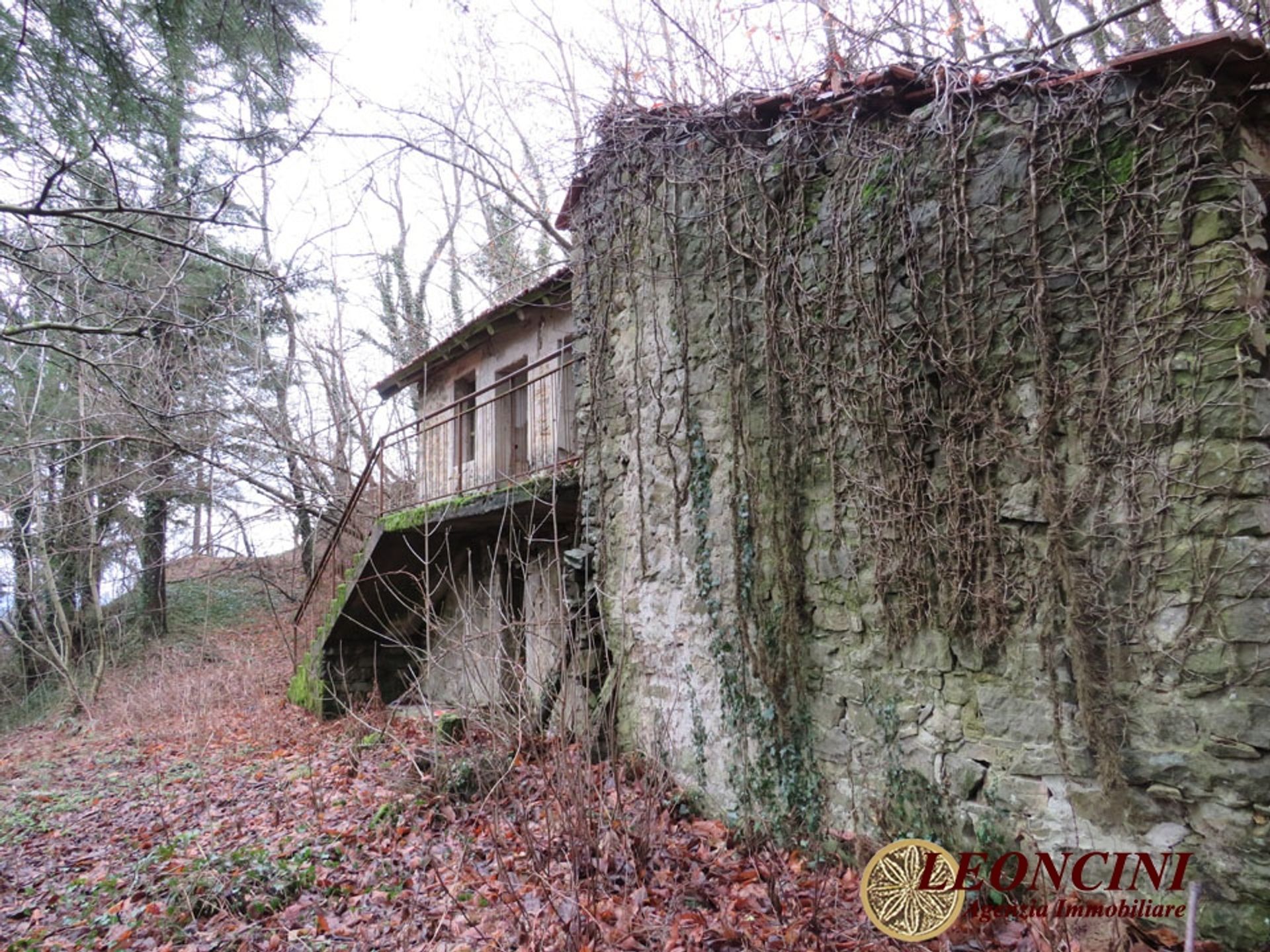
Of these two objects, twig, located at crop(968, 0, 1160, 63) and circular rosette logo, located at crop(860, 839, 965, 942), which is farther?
twig, located at crop(968, 0, 1160, 63)

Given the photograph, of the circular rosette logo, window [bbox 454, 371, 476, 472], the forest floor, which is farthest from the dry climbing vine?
window [bbox 454, 371, 476, 472]

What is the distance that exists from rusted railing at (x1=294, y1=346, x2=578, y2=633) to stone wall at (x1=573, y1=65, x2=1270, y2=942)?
2.03 m

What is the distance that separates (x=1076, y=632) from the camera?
3291mm

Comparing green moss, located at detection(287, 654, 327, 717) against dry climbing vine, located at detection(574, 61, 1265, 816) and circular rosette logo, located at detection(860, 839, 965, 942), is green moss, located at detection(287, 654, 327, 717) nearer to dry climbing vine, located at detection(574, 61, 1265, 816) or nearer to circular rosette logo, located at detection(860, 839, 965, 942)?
dry climbing vine, located at detection(574, 61, 1265, 816)

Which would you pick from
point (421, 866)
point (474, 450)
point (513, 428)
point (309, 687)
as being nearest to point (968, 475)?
point (421, 866)

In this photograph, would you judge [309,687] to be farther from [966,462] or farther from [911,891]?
A: [966,462]

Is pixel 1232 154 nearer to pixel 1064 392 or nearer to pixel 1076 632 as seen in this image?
pixel 1064 392

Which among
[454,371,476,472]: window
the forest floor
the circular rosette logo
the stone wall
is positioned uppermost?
[454,371,476,472]: window

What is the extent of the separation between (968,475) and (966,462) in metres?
0.07

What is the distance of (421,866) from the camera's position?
14.9ft

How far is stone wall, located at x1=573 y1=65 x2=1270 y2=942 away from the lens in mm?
3068

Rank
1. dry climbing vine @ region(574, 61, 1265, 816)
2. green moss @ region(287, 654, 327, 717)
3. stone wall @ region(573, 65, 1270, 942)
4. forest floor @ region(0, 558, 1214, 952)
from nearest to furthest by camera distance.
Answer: stone wall @ region(573, 65, 1270, 942) → dry climbing vine @ region(574, 61, 1265, 816) → forest floor @ region(0, 558, 1214, 952) → green moss @ region(287, 654, 327, 717)

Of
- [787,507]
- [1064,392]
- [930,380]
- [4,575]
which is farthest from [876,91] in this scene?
[4,575]

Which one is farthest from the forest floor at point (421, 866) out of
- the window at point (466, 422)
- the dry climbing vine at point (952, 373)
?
the window at point (466, 422)
